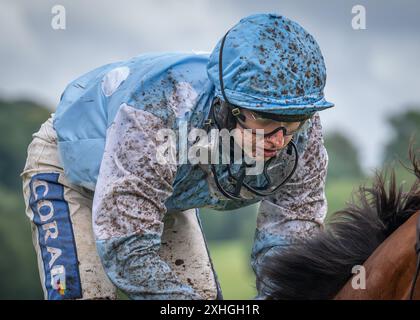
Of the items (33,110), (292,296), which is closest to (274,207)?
(292,296)

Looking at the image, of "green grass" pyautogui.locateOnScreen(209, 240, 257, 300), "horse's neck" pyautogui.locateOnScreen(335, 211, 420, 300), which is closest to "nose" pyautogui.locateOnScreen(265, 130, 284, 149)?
"horse's neck" pyautogui.locateOnScreen(335, 211, 420, 300)

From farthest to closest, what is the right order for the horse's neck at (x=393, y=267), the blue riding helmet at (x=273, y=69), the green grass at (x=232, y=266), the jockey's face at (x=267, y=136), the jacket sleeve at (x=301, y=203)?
1. the green grass at (x=232, y=266)
2. the jacket sleeve at (x=301, y=203)
3. the jockey's face at (x=267, y=136)
4. the blue riding helmet at (x=273, y=69)
5. the horse's neck at (x=393, y=267)

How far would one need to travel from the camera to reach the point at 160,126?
15.5ft

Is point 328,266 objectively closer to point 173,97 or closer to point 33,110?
point 173,97

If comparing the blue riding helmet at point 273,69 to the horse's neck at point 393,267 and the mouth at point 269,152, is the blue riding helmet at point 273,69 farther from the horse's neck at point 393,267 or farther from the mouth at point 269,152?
the horse's neck at point 393,267

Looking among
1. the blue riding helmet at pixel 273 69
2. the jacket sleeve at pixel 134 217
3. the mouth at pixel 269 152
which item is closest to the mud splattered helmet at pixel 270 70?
the blue riding helmet at pixel 273 69

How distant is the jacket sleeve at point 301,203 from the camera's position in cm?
518

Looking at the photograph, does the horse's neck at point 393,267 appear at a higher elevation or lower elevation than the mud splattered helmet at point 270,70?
lower

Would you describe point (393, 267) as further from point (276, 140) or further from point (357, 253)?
point (276, 140)

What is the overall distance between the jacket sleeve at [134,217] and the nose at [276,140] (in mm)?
416

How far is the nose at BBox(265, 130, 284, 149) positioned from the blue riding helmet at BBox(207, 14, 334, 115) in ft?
0.46

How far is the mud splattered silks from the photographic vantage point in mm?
4586

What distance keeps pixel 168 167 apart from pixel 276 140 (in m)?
0.45
